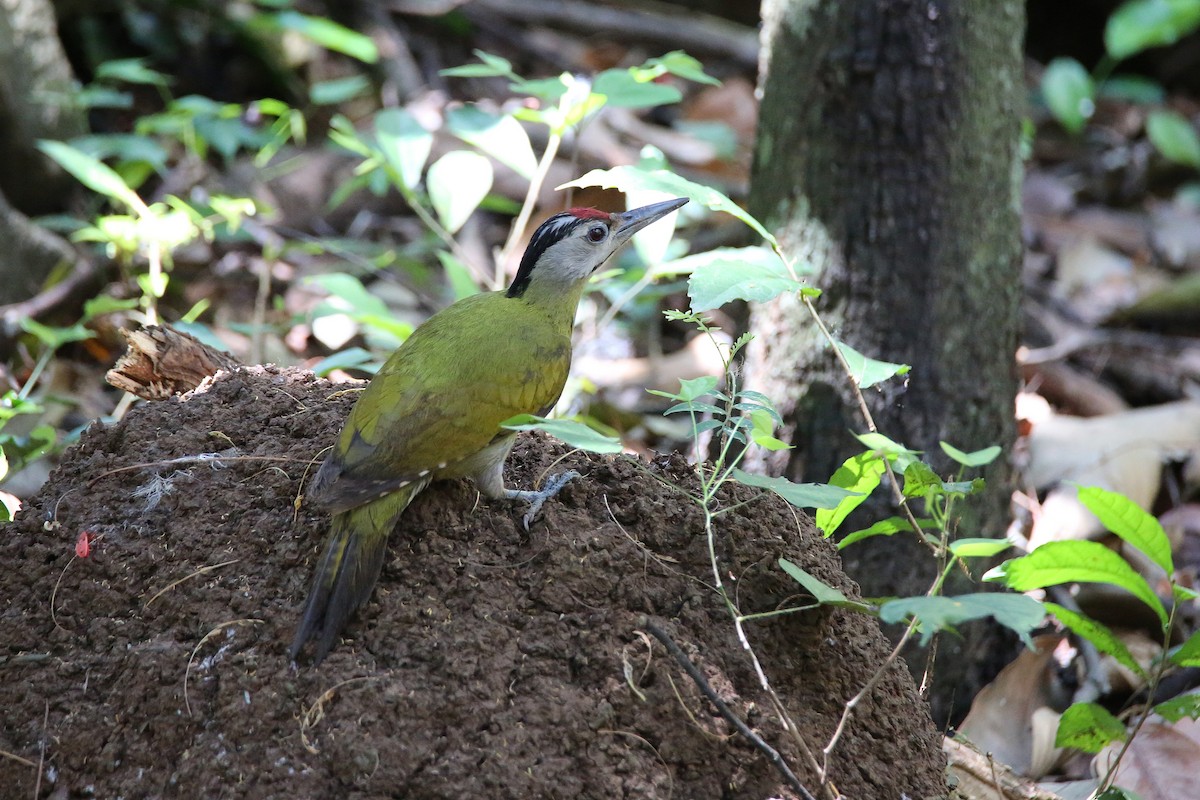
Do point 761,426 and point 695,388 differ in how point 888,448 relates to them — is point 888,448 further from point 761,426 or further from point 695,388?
point 695,388

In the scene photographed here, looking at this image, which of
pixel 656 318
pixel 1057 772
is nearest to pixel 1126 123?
pixel 656 318

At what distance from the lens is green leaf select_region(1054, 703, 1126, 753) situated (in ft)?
9.35

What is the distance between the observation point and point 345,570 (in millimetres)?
2400

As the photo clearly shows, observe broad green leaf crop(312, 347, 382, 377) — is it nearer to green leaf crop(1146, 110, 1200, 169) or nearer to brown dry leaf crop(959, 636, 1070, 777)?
brown dry leaf crop(959, 636, 1070, 777)

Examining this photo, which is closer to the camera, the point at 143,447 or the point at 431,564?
the point at 431,564

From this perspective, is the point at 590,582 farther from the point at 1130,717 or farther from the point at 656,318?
the point at 656,318

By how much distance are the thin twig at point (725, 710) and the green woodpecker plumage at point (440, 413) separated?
452mm

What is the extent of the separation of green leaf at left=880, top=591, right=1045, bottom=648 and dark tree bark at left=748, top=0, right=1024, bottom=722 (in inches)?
64.0

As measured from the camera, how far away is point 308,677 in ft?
7.55

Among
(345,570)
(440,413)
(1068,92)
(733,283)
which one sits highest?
(733,283)

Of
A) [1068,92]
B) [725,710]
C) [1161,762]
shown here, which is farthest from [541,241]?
[1068,92]

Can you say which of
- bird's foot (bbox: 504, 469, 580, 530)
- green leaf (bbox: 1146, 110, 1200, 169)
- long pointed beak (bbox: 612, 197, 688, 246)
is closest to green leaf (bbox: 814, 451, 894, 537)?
bird's foot (bbox: 504, 469, 580, 530)

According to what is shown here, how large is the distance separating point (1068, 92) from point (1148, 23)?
2.39 feet

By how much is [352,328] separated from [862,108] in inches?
93.1
